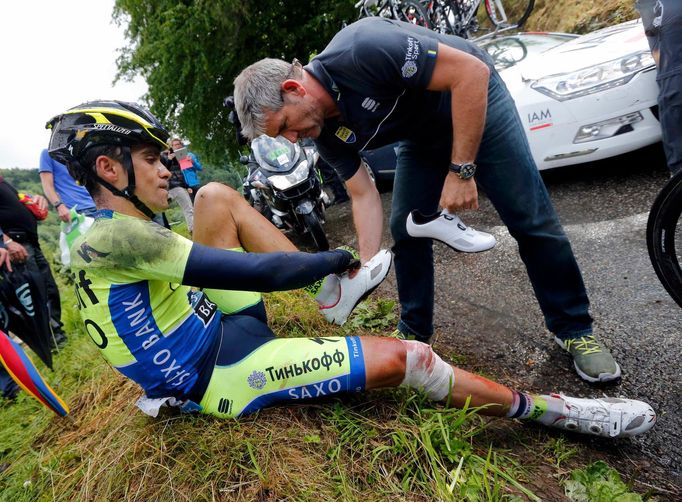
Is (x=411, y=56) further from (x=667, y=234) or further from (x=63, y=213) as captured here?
(x=63, y=213)

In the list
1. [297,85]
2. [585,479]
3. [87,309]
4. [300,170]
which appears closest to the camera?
[585,479]

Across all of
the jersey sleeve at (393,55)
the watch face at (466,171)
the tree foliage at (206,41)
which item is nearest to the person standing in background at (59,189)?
the jersey sleeve at (393,55)

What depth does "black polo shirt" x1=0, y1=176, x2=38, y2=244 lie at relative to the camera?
388 cm

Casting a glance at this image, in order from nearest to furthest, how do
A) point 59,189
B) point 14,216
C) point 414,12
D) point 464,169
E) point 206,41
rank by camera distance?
point 464,169, point 14,216, point 59,189, point 414,12, point 206,41

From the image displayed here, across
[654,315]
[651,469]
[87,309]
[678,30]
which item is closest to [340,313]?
[87,309]

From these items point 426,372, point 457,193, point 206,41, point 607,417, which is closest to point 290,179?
point 457,193

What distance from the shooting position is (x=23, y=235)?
4020 mm

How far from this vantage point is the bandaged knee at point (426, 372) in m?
1.75

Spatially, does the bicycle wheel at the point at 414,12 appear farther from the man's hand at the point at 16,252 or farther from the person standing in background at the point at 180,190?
the man's hand at the point at 16,252

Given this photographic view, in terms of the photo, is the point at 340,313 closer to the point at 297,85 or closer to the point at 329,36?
the point at 297,85

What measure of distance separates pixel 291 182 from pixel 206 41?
25.2 feet

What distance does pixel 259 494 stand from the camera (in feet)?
5.23

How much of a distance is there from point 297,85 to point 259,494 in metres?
1.69

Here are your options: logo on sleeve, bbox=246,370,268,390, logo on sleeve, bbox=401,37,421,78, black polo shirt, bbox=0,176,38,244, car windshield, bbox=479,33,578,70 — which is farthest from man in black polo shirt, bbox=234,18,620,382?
black polo shirt, bbox=0,176,38,244
